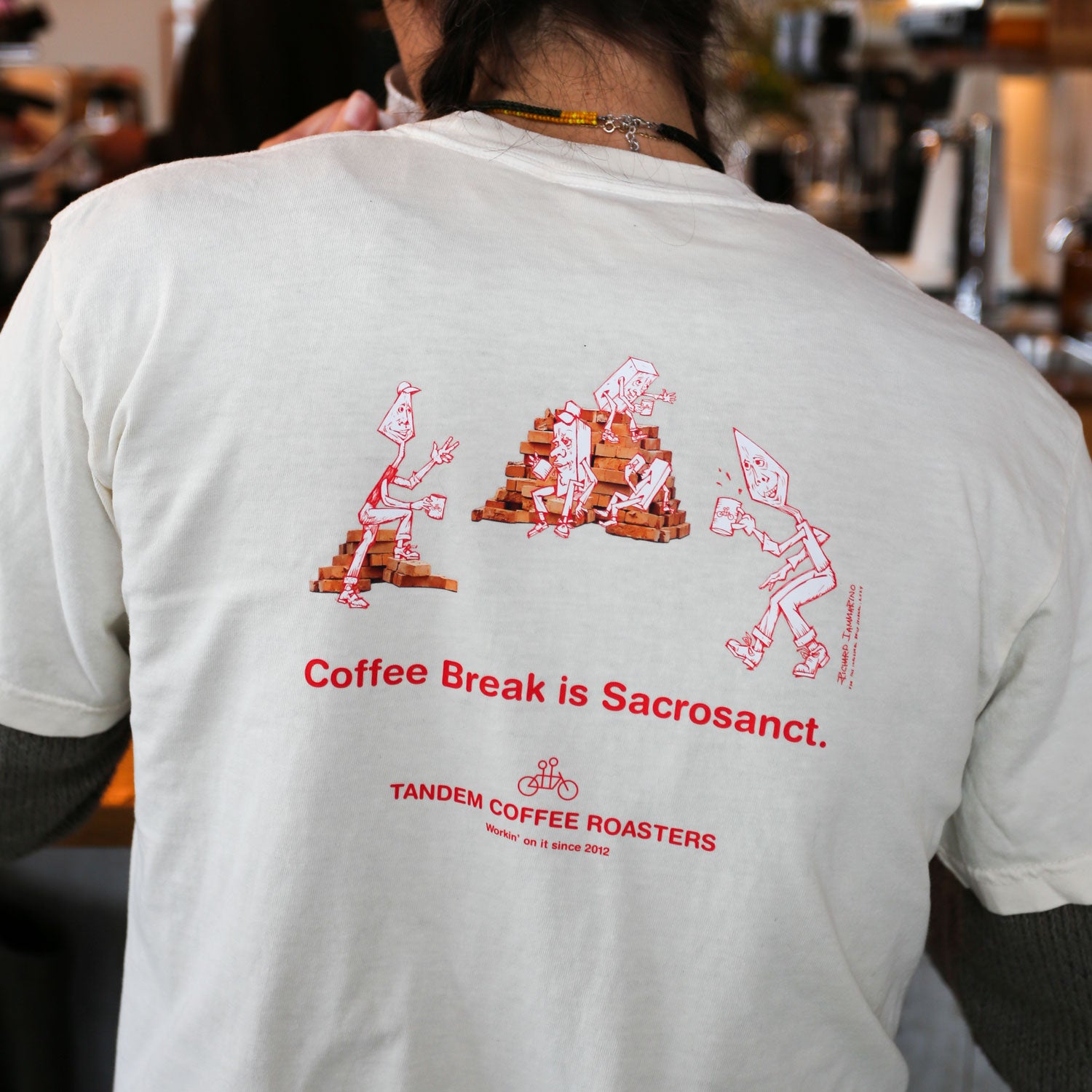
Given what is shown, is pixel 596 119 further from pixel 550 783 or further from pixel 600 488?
pixel 550 783

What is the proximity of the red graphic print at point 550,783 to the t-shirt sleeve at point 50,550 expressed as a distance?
0.81 ft

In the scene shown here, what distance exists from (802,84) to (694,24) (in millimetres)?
3306

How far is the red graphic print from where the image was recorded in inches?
24.3

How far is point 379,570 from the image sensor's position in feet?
1.97

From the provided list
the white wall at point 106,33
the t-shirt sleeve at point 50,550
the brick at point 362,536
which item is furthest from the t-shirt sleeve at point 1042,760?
the white wall at point 106,33

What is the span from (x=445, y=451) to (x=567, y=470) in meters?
0.06

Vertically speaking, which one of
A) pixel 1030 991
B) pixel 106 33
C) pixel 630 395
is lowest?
pixel 1030 991

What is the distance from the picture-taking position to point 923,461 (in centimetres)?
61

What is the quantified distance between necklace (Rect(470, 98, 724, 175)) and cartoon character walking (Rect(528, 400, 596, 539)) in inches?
6.4

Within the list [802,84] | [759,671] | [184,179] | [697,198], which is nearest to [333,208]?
[184,179]

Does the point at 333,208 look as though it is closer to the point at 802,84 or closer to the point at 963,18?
the point at 963,18

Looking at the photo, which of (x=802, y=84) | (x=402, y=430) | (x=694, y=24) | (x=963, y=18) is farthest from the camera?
(x=802, y=84)

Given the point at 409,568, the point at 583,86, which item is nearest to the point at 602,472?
the point at 409,568

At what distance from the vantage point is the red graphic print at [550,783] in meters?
0.62
